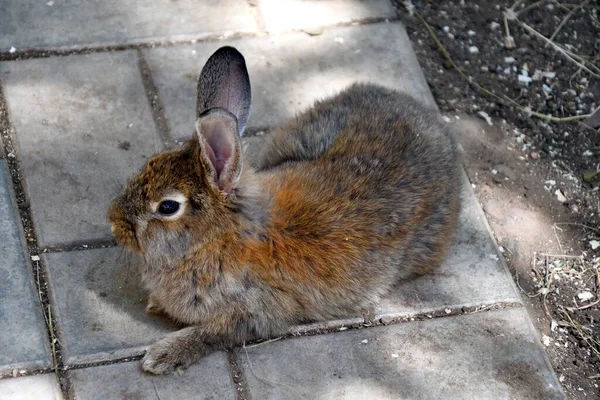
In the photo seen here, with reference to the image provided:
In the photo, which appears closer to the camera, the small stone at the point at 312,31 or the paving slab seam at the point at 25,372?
the paving slab seam at the point at 25,372

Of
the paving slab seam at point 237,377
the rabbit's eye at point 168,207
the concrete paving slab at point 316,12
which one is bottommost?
the paving slab seam at point 237,377

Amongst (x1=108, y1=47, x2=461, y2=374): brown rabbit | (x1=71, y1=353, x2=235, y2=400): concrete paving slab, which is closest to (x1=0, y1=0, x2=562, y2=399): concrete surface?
(x1=71, y1=353, x2=235, y2=400): concrete paving slab

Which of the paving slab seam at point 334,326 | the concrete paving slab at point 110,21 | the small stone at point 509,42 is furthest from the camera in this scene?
the small stone at point 509,42

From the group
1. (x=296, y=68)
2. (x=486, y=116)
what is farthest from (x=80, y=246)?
(x=486, y=116)

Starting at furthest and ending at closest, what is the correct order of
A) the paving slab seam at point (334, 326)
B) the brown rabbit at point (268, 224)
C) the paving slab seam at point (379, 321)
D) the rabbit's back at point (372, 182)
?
the paving slab seam at point (379, 321)
the rabbit's back at point (372, 182)
the paving slab seam at point (334, 326)
the brown rabbit at point (268, 224)

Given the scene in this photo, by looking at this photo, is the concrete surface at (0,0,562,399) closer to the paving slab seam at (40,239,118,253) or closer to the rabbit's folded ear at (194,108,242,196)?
the paving slab seam at (40,239,118,253)

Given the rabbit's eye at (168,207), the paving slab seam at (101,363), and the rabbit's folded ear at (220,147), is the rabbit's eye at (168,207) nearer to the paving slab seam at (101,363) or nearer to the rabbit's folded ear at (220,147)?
the rabbit's folded ear at (220,147)

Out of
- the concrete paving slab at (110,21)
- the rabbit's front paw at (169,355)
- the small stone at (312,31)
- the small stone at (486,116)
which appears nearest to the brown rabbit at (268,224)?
the rabbit's front paw at (169,355)
